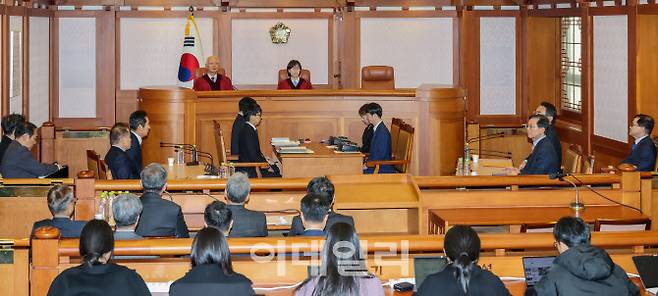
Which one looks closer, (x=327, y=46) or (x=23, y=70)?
(x=23, y=70)

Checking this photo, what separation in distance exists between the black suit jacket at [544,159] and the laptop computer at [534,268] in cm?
362

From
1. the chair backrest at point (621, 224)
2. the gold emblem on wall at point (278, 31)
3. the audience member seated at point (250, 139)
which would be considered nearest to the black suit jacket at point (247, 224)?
the chair backrest at point (621, 224)

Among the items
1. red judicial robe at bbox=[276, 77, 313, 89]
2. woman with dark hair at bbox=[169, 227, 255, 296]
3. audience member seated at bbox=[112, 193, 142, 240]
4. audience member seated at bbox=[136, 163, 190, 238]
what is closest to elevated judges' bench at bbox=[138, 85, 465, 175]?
red judicial robe at bbox=[276, 77, 313, 89]

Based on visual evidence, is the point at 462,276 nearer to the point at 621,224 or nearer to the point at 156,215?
the point at 156,215

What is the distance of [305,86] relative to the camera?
13.6 m

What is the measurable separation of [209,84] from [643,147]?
5.66 meters

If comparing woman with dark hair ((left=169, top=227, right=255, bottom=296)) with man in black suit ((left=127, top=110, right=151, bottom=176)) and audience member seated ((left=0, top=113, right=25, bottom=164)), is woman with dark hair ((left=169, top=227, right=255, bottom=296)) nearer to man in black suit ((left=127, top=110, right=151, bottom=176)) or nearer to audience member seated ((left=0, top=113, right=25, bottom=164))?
man in black suit ((left=127, top=110, right=151, bottom=176))

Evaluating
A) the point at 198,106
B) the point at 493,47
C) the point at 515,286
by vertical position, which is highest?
the point at 493,47

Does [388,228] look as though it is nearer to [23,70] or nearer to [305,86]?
[305,86]

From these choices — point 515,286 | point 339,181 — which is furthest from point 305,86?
point 515,286

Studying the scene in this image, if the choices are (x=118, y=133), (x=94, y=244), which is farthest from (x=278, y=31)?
(x=94, y=244)

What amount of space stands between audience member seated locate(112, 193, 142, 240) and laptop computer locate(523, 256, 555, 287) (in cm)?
214

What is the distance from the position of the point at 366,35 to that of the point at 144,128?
6.62m

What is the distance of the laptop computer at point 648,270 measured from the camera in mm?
5797
